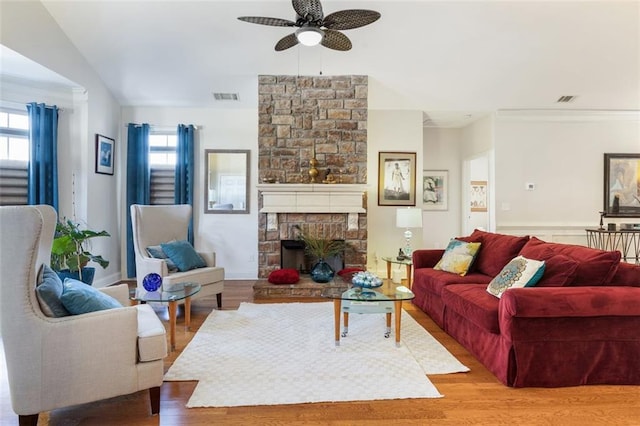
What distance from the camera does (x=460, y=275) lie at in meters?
3.59

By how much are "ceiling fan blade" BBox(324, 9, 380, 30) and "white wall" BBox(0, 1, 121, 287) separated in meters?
3.28

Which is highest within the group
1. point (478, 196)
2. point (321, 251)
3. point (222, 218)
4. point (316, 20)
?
point (316, 20)

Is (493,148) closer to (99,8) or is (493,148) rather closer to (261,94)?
(261,94)

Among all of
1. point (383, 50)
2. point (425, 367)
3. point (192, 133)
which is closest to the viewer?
point (425, 367)

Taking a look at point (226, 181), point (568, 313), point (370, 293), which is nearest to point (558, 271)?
point (568, 313)

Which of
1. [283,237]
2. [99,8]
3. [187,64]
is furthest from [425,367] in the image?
[99,8]

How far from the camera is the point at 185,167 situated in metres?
5.61

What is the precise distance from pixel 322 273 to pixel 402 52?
3215mm

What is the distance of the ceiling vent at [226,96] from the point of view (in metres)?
5.47

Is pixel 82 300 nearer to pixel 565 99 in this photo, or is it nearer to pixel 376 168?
pixel 376 168

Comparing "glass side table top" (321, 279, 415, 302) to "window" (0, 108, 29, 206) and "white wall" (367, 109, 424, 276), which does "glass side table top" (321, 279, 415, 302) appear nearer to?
"white wall" (367, 109, 424, 276)

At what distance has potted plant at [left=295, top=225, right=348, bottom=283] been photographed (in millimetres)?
4816

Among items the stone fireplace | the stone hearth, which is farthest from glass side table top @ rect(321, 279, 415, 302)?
the stone fireplace

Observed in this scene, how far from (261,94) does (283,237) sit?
219 centimetres
